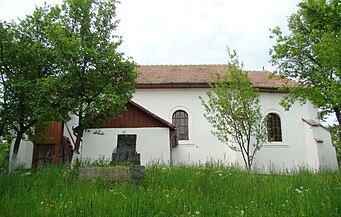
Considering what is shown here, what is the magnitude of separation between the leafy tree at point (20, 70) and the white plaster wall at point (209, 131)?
7.74 meters

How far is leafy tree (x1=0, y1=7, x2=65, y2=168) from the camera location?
12.6m

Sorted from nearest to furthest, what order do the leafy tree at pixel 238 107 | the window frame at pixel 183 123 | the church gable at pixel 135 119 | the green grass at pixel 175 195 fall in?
1. the green grass at pixel 175 195
2. the leafy tree at pixel 238 107
3. the church gable at pixel 135 119
4. the window frame at pixel 183 123

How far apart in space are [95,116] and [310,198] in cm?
938

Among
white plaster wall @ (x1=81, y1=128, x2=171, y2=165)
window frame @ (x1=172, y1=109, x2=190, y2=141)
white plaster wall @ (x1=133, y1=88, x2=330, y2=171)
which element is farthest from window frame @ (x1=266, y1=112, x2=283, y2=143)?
white plaster wall @ (x1=81, y1=128, x2=171, y2=165)

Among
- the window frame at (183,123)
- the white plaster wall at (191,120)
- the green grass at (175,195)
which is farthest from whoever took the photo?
the window frame at (183,123)

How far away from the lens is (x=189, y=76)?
20938 millimetres

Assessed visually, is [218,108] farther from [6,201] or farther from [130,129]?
[6,201]

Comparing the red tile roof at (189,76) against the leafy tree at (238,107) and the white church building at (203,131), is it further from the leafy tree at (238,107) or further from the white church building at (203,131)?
the leafy tree at (238,107)

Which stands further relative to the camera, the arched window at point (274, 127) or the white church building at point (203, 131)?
the arched window at point (274, 127)

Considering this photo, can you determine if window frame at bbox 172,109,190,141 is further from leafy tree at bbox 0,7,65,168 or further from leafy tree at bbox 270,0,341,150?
leafy tree at bbox 0,7,65,168

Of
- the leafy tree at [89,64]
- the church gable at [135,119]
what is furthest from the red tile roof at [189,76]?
the leafy tree at [89,64]

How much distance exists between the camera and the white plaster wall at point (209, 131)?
61.8 feet

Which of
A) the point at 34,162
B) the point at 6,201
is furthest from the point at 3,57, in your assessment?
the point at 6,201

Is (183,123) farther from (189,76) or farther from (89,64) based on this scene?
(89,64)
